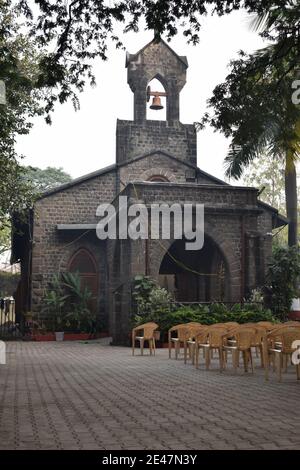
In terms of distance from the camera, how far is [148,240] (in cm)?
1752

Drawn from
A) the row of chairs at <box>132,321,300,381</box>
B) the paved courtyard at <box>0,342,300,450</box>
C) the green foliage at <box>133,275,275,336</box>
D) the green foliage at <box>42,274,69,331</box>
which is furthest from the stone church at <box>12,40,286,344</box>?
the paved courtyard at <box>0,342,300,450</box>

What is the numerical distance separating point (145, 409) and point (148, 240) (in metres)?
11.3

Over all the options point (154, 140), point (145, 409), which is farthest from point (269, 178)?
point (145, 409)

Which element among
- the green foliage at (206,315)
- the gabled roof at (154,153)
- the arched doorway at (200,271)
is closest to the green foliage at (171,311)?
the green foliage at (206,315)

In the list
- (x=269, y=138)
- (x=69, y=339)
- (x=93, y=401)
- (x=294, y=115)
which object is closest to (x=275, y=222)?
(x=269, y=138)

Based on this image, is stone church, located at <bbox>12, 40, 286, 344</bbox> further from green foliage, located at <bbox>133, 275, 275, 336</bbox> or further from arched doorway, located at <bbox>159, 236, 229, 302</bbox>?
green foliage, located at <bbox>133, 275, 275, 336</bbox>

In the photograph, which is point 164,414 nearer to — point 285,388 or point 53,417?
point 53,417

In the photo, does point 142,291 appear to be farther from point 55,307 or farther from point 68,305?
point 68,305

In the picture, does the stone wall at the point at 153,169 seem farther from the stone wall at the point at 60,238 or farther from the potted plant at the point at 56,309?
the potted plant at the point at 56,309

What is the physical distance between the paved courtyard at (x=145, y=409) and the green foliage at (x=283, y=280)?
8743 millimetres

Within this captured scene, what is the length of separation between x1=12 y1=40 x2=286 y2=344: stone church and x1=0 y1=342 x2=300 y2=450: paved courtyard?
770cm

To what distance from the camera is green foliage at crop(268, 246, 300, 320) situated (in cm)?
1889

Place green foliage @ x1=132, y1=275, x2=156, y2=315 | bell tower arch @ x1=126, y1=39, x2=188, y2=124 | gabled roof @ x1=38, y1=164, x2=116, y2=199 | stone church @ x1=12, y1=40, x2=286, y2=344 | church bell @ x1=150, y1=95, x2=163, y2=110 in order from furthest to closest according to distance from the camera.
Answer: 1. bell tower arch @ x1=126, y1=39, x2=188, y2=124
2. church bell @ x1=150, y1=95, x2=163, y2=110
3. gabled roof @ x1=38, y1=164, x2=116, y2=199
4. stone church @ x1=12, y1=40, x2=286, y2=344
5. green foliage @ x1=132, y1=275, x2=156, y2=315

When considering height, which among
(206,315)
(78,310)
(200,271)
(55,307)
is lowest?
(206,315)
